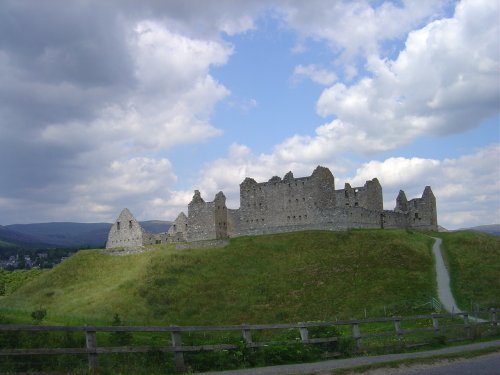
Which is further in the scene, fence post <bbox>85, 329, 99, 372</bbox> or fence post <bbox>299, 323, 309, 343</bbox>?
fence post <bbox>299, 323, 309, 343</bbox>

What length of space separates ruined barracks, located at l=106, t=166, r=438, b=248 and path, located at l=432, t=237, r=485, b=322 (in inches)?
716

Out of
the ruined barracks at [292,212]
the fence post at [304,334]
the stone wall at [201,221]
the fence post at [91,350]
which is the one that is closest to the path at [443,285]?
the ruined barracks at [292,212]

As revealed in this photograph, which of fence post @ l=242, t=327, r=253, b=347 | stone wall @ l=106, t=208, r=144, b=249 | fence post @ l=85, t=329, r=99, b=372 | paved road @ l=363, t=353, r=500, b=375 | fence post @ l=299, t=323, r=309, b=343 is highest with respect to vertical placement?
stone wall @ l=106, t=208, r=144, b=249

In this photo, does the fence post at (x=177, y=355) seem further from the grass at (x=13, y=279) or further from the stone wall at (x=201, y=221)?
the grass at (x=13, y=279)

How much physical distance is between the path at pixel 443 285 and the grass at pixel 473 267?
57cm

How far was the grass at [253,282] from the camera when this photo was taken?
57.2 meters

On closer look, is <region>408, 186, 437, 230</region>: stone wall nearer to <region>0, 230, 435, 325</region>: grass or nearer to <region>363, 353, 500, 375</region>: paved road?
<region>0, 230, 435, 325</region>: grass

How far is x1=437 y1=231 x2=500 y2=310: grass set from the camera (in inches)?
2034

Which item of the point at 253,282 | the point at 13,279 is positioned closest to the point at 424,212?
the point at 253,282

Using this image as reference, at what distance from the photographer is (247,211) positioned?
9594 cm

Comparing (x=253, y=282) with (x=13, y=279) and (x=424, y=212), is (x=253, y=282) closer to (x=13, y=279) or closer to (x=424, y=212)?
(x=424, y=212)

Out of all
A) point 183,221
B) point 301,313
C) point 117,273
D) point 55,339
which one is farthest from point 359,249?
point 55,339

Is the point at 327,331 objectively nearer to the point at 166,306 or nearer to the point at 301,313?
the point at 301,313

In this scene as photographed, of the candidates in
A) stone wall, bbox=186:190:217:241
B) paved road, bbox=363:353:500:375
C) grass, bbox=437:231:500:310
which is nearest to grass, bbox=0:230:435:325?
grass, bbox=437:231:500:310
